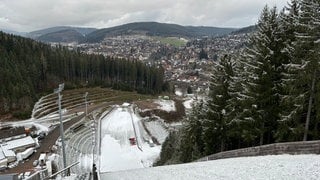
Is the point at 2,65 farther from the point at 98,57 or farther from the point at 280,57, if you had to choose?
the point at 280,57

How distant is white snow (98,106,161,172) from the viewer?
44.3 metres

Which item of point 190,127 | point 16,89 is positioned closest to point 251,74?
point 190,127

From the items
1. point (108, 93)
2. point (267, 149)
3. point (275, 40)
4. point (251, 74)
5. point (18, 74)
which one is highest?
point (275, 40)

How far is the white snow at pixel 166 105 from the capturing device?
88.1 metres

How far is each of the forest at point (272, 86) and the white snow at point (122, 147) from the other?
53.7 ft

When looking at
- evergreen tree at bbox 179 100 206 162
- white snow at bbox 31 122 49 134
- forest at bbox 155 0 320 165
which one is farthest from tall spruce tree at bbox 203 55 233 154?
white snow at bbox 31 122 49 134

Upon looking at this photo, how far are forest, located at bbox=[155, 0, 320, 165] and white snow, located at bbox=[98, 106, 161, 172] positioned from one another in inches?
644

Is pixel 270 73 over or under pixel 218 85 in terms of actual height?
over

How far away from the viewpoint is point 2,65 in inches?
3526

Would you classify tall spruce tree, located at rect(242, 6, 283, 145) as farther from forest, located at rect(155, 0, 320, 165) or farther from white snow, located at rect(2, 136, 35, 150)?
white snow, located at rect(2, 136, 35, 150)

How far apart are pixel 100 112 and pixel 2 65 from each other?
32.6 metres

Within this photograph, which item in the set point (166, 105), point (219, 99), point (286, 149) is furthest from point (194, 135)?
point (166, 105)

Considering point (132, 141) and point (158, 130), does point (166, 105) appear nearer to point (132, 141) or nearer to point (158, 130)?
point (158, 130)

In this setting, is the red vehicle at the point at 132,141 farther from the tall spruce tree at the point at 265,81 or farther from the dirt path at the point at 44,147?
the tall spruce tree at the point at 265,81
